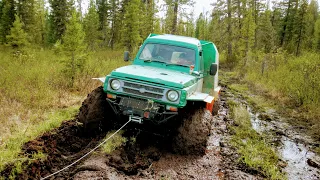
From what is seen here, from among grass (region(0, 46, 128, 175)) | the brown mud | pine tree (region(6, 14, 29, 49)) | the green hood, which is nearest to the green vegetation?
the brown mud

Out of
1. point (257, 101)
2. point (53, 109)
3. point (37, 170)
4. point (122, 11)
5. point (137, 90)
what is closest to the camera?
point (37, 170)

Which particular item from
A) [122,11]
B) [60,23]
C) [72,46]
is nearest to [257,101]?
[72,46]

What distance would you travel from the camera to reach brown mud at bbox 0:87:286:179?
4.44 meters

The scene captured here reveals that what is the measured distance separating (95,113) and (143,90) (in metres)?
1.25

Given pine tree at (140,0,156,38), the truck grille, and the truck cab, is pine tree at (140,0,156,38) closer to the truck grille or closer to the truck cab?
the truck cab

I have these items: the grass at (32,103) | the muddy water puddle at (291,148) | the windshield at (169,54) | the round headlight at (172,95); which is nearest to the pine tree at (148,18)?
the grass at (32,103)

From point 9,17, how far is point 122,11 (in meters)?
12.2

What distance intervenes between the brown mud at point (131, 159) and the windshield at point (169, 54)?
1753 millimetres

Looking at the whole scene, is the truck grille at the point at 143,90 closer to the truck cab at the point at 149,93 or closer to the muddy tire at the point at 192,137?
the truck cab at the point at 149,93

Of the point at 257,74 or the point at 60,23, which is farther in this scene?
the point at 60,23

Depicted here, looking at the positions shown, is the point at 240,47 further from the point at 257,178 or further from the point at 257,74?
the point at 257,178

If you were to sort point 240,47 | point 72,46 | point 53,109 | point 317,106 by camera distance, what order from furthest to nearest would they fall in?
point 240,47, point 72,46, point 317,106, point 53,109

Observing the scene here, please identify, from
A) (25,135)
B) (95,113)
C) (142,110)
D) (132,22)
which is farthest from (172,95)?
(132,22)

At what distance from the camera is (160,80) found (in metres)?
5.41
